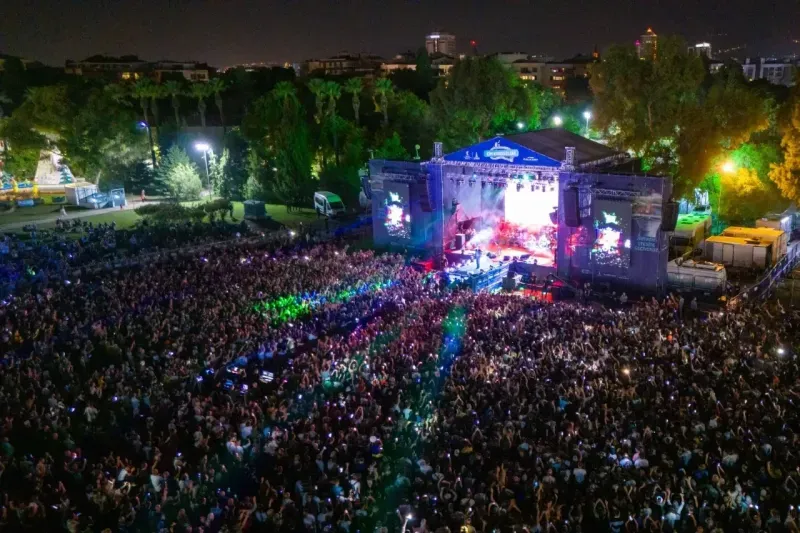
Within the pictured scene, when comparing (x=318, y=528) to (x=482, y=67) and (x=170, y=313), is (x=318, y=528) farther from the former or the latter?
(x=482, y=67)

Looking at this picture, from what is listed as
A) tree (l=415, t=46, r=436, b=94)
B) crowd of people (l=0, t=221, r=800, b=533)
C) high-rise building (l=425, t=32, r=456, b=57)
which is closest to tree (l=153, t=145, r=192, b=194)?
crowd of people (l=0, t=221, r=800, b=533)

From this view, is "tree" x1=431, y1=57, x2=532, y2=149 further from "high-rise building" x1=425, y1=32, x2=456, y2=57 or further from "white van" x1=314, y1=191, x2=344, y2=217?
"high-rise building" x1=425, y1=32, x2=456, y2=57

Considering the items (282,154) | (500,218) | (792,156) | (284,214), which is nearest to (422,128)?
(282,154)

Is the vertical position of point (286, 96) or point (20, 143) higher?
point (286, 96)

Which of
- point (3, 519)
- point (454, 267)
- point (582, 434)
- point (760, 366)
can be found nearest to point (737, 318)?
point (760, 366)

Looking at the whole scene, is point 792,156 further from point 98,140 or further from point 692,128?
point 98,140

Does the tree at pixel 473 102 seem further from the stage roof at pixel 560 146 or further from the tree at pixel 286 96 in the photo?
the stage roof at pixel 560 146
